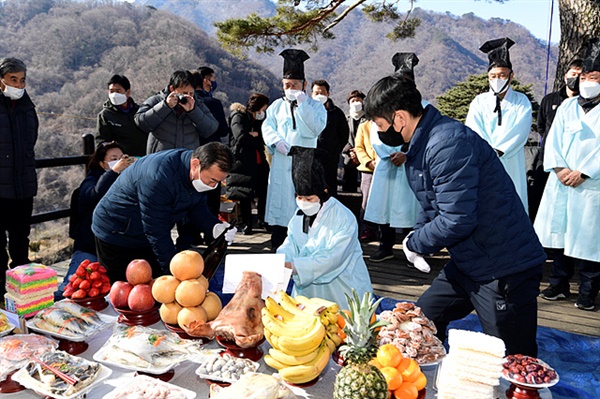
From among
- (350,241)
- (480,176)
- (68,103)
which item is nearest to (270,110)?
(350,241)

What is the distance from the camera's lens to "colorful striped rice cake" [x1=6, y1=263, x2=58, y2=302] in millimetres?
2215

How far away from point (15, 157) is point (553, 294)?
5008 millimetres

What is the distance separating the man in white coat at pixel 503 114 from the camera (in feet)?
14.5

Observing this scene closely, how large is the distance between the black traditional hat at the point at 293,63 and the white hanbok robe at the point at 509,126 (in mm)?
1754

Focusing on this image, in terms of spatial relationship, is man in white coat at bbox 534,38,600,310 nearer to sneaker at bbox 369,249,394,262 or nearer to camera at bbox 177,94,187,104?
sneaker at bbox 369,249,394,262

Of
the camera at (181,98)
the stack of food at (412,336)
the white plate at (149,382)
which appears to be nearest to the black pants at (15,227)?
the camera at (181,98)

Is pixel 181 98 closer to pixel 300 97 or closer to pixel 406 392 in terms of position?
pixel 300 97

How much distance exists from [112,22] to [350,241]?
29977mm

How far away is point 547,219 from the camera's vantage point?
14.3ft

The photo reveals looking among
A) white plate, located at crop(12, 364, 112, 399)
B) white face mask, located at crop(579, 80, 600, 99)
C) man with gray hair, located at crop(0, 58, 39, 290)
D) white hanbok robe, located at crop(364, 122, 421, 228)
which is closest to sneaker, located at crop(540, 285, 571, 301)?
white hanbok robe, located at crop(364, 122, 421, 228)

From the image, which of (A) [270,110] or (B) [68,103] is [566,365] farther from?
(B) [68,103]

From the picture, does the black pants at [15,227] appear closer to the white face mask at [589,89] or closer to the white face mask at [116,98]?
the white face mask at [116,98]

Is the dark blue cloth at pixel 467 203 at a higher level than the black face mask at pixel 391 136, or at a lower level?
lower

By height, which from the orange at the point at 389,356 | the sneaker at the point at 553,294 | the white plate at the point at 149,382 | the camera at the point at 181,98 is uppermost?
the camera at the point at 181,98
